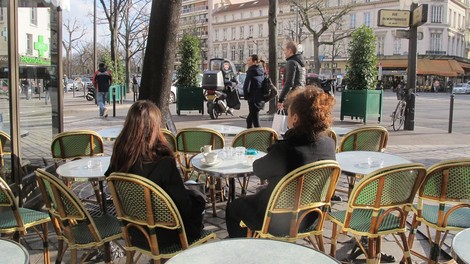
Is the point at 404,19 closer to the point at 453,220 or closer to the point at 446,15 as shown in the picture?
the point at 453,220

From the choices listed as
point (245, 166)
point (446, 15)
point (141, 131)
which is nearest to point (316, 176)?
point (245, 166)

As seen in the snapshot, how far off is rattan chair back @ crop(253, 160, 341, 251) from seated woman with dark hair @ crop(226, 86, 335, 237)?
95 mm

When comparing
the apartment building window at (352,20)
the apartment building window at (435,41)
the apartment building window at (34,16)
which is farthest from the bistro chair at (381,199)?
the apartment building window at (352,20)

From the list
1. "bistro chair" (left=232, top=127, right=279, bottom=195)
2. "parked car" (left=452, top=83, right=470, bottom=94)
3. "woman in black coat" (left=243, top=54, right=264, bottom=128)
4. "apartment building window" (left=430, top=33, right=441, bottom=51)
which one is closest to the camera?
"bistro chair" (left=232, top=127, right=279, bottom=195)

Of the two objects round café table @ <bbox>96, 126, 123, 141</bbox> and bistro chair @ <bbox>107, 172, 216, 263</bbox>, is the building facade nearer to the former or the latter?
round café table @ <bbox>96, 126, 123, 141</bbox>

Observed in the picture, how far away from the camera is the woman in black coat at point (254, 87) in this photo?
8.66 m

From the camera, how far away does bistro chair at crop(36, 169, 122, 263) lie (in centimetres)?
264

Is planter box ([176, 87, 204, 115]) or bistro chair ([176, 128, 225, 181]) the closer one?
bistro chair ([176, 128, 225, 181])

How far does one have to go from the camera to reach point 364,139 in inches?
188

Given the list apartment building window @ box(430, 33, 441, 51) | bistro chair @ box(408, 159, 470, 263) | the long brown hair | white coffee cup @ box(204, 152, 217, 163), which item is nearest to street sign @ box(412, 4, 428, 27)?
bistro chair @ box(408, 159, 470, 263)

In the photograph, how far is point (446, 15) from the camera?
6106 cm

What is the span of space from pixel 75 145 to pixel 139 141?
2024mm

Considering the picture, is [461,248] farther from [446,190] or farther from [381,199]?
[446,190]

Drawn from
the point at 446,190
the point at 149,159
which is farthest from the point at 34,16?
the point at 446,190
